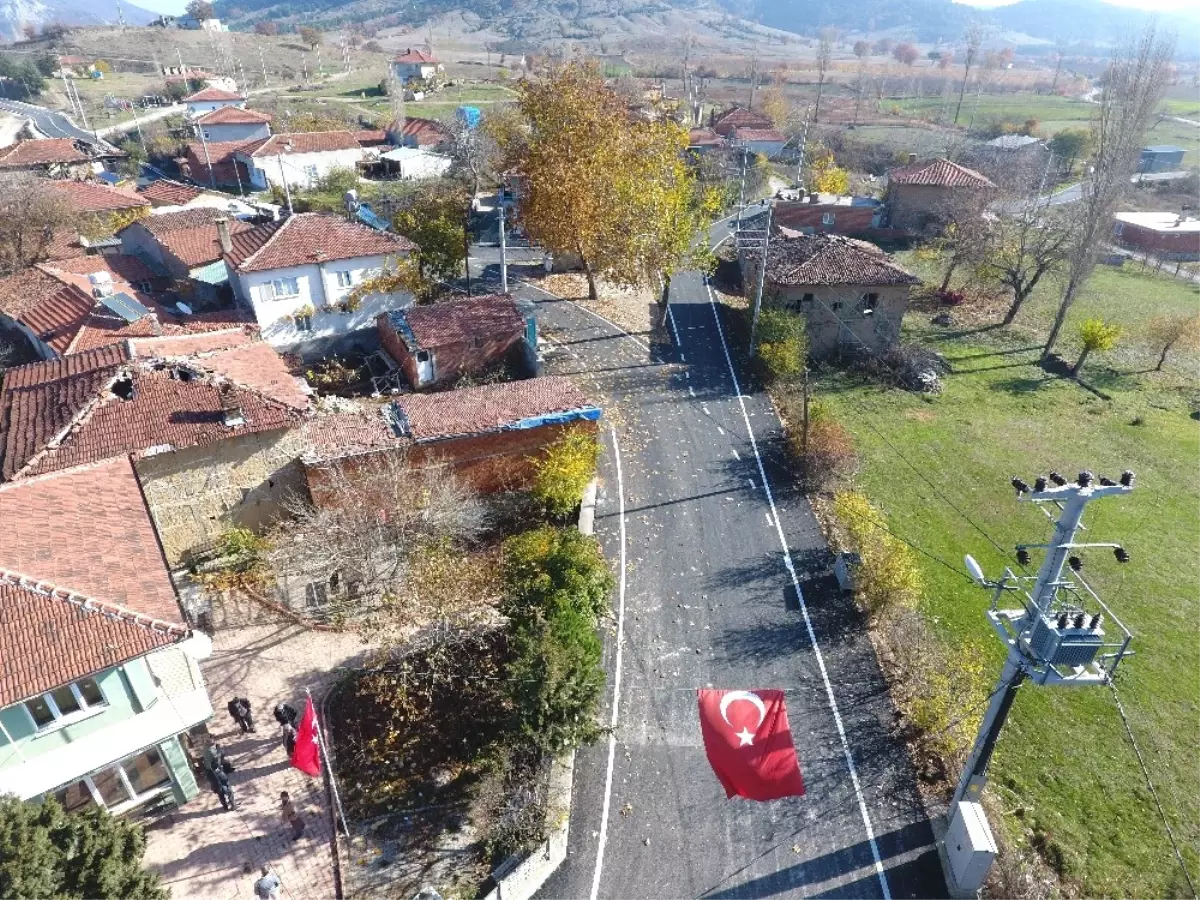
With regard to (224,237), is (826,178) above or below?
below

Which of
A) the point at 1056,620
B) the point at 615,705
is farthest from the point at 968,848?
the point at 615,705

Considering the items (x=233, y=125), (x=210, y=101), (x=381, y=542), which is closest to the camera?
(x=381, y=542)

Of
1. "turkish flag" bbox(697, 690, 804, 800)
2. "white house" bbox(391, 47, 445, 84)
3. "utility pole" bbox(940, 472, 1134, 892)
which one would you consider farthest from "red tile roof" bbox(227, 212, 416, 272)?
"white house" bbox(391, 47, 445, 84)

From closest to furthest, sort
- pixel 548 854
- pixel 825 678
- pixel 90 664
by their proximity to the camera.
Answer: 1. pixel 90 664
2. pixel 548 854
3. pixel 825 678

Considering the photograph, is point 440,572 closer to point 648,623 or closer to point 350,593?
point 350,593

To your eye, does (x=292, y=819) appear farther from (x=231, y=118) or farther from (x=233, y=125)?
(x=231, y=118)

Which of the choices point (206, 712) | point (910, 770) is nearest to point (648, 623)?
point (910, 770)

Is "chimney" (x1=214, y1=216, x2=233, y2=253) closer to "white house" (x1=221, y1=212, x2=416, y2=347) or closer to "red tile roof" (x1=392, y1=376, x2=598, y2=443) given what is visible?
"white house" (x1=221, y1=212, x2=416, y2=347)
